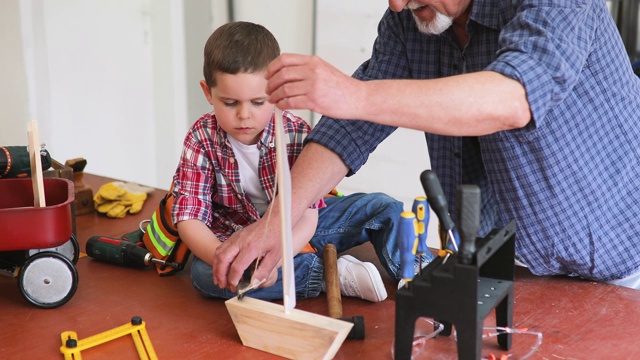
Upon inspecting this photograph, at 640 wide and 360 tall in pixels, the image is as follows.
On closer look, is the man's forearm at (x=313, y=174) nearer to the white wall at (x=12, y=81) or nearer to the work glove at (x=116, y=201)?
the work glove at (x=116, y=201)

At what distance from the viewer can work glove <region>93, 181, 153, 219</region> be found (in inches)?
85.1

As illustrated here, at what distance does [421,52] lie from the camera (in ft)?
5.49

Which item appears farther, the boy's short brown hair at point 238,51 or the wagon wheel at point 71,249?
the wagon wheel at point 71,249

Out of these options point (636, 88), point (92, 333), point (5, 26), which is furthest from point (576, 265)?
point (5, 26)

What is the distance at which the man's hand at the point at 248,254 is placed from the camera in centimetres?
141

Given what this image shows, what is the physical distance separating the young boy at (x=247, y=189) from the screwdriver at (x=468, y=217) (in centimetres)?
48

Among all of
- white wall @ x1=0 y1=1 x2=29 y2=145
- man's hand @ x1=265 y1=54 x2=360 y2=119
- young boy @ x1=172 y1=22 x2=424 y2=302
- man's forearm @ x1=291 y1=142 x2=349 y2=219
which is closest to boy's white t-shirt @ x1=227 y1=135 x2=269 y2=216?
young boy @ x1=172 y1=22 x2=424 y2=302

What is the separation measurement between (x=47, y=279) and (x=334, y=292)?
0.56 metres

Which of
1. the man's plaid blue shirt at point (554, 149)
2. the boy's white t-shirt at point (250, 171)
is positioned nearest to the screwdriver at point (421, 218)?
the man's plaid blue shirt at point (554, 149)

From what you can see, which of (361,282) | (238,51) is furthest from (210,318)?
(238,51)

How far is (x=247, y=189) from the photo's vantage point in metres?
1.70

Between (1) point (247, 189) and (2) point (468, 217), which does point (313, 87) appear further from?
(1) point (247, 189)

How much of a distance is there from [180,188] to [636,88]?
947mm

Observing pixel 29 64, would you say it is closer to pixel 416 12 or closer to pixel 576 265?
pixel 416 12
